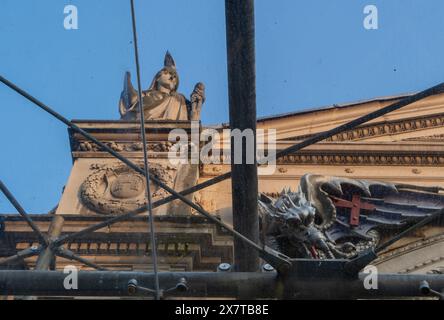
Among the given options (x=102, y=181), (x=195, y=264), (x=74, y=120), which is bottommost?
(x=195, y=264)

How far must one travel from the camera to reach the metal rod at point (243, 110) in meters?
5.97

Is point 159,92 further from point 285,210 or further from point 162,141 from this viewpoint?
point 285,210

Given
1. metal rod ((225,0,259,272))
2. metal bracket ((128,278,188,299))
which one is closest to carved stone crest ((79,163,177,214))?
metal rod ((225,0,259,272))

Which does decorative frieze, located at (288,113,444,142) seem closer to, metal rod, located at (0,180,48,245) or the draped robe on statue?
the draped robe on statue

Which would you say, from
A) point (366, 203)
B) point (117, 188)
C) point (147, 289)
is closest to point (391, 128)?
point (366, 203)

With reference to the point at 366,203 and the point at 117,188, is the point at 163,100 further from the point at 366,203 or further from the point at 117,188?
the point at 366,203

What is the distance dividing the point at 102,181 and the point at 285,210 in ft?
9.41

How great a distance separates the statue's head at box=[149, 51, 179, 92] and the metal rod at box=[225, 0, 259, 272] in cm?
830

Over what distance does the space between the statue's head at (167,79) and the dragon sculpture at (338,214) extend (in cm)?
350

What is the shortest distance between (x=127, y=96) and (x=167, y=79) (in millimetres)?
756

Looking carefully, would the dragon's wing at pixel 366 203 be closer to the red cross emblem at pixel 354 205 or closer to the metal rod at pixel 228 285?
the red cross emblem at pixel 354 205

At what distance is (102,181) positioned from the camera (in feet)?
40.7

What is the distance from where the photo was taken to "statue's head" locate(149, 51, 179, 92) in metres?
14.9
